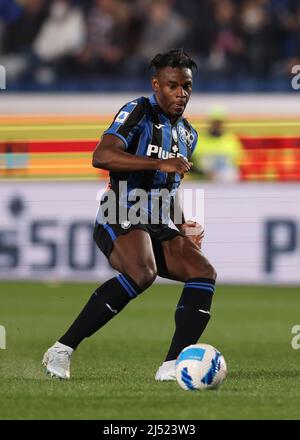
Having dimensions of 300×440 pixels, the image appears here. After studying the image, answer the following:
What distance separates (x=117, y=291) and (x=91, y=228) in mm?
Result: 8255

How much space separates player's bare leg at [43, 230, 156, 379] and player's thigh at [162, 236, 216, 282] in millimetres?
225

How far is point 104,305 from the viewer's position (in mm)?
7477

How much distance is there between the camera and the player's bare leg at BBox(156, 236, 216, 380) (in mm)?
7586

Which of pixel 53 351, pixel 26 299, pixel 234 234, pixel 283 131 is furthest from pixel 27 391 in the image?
pixel 283 131

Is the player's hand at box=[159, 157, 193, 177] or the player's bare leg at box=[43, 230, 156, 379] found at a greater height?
the player's hand at box=[159, 157, 193, 177]

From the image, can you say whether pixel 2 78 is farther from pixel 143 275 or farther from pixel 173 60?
pixel 143 275

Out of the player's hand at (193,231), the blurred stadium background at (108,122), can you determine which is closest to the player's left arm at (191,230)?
the player's hand at (193,231)

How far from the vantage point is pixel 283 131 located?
1781 cm

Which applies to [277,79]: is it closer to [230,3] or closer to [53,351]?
[230,3]

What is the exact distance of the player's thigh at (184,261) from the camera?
765cm

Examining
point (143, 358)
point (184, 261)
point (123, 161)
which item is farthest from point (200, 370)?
point (143, 358)

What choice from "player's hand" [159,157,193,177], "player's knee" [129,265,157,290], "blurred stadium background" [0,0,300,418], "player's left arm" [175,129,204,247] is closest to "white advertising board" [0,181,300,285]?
"blurred stadium background" [0,0,300,418]

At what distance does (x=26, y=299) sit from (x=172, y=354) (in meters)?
6.34

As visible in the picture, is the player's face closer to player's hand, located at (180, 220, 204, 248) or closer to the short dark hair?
the short dark hair
